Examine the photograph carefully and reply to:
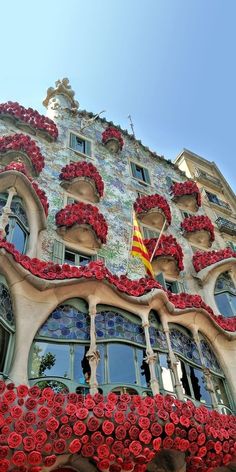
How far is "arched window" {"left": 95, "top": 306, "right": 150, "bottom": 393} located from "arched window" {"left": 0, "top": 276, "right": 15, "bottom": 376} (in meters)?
2.04

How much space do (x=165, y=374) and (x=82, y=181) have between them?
8324 mm

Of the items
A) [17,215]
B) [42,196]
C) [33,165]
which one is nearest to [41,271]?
[17,215]

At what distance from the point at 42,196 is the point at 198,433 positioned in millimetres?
8145

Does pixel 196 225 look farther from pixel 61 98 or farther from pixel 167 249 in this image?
pixel 61 98

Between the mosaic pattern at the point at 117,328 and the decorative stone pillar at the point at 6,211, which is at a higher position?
the decorative stone pillar at the point at 6,211

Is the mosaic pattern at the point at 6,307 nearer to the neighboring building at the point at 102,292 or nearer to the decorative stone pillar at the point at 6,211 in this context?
the neighboring building at the point at 102,292

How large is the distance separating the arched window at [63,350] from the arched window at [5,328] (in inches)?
20.8

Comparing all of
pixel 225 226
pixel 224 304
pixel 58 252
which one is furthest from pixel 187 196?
pixel 58 252

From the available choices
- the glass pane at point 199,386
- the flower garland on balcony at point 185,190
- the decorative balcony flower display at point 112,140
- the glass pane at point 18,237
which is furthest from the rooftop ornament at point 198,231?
the glass pane at point 18,237

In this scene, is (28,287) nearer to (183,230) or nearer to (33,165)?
(33,165)

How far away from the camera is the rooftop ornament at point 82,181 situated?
15.7m

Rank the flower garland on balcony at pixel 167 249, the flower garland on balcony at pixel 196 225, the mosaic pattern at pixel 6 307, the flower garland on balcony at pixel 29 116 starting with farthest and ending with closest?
the flower garland on balcony at pixel 196 225, the flower garland on balcony at pixel 29 116, the flower garland on balcony at pixel 167 249, the mosaic pattern at pixel 6 307

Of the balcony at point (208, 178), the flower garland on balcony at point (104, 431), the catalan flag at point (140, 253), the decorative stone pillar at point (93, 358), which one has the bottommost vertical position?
the flower garland on balcony at point (104, 431)

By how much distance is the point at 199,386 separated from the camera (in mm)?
10867
